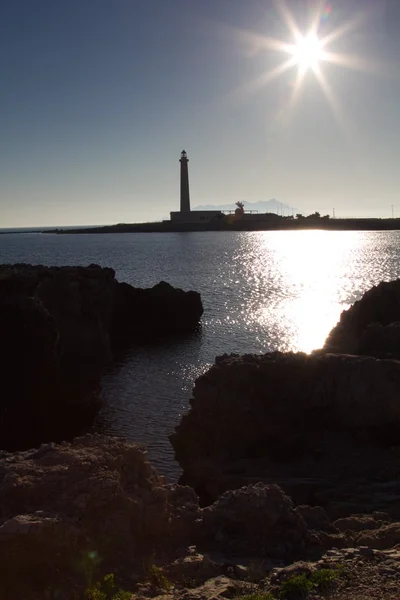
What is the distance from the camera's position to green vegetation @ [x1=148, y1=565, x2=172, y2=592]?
862cm

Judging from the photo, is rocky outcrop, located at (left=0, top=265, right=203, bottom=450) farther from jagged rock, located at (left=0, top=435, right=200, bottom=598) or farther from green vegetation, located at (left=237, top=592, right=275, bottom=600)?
green vegetation, located at (left=237, top=592, right=275, bottom=600)

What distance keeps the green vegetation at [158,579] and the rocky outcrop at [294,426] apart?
6.78m

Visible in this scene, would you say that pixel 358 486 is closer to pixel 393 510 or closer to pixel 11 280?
pixel 393 510

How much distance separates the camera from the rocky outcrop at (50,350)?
24.3 meters

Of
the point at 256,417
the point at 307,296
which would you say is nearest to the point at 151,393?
the point at 256,417

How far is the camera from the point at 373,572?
8.77m

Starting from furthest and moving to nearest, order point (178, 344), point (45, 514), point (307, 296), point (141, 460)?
point (307, 296) < point (178, 344) < point (141, 460) < point (45, 514)

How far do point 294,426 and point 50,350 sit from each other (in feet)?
39.6

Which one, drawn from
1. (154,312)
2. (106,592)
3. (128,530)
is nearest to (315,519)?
(128,530)

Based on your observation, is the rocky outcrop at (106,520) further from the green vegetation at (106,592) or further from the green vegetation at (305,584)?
the green vegetation at (305,584)

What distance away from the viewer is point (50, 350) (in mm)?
25422

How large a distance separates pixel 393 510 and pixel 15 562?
8.41 metres

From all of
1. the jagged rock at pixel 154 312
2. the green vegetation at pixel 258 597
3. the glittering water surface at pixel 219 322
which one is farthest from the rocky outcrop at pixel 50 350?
the green vegetation at pixel 258 597

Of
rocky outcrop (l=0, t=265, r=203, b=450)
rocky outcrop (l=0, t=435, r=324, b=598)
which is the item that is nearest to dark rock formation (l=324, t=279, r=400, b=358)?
rocky outcrop (l=0, t=265, r=203, b=450)
